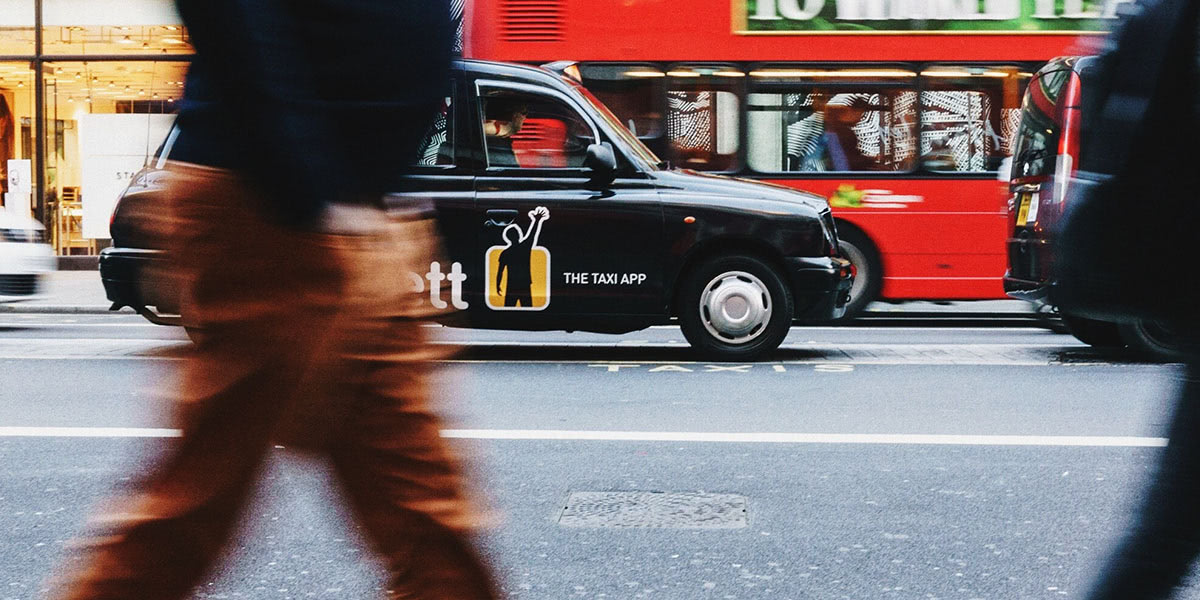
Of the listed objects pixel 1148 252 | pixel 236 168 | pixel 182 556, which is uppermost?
pixel 236 168

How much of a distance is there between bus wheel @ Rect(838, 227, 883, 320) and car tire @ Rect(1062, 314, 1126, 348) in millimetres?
2140

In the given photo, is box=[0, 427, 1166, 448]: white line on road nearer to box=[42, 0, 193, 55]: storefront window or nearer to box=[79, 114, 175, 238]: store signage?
box=[79, 114, 175, 238]: store signage

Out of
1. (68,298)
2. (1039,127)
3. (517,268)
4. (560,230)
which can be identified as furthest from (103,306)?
(1039,127)

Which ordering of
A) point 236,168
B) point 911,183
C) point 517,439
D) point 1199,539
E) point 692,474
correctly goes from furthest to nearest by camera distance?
point 911,183, point 517,439, point 692,474, point 1199,539, point 236,168

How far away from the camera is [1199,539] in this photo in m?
2.15

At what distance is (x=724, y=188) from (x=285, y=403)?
24.5 feet

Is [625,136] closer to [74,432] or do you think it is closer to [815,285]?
[815,285]

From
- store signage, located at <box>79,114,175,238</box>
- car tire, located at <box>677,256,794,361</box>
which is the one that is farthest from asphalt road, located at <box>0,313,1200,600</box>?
store signage, located at <box>79,114,175,238</box>

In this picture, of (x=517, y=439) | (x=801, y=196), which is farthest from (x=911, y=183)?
(x=517, y=439)

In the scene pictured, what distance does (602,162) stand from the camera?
8.91 metres

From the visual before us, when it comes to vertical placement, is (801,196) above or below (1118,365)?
above

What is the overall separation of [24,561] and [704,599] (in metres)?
1.97

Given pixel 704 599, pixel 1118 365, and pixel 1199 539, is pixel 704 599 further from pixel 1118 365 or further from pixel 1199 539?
pixel 1118 365

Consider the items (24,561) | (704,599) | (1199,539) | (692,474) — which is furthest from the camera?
(692,474)
